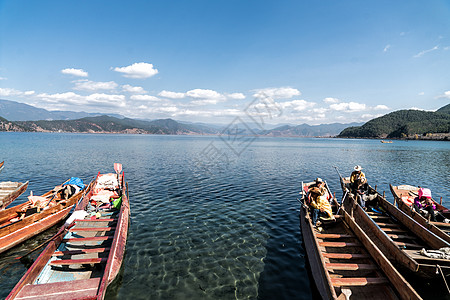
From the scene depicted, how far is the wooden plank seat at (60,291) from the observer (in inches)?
280

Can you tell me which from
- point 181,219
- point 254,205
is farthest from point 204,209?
point 254,205

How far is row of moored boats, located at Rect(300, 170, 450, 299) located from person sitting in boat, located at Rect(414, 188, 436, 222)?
59cm

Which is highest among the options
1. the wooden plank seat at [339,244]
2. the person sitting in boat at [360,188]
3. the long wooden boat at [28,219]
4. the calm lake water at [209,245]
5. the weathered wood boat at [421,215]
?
the person sitting in boat at [360,188]

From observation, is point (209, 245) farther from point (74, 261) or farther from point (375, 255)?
point (375, 255)

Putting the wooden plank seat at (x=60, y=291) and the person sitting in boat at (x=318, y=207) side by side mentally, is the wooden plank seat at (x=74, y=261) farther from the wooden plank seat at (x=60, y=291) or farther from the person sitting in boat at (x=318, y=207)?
the person sitting in boat at (x=318, y=207)

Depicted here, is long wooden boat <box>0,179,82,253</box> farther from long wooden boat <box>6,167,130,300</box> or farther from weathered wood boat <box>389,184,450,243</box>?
weathered wood boat <box>389,184,450,243</box>

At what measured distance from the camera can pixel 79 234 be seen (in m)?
12.0

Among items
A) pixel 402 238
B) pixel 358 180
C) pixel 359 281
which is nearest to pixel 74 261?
pixel 359 281

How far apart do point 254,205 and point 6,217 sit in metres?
17.7

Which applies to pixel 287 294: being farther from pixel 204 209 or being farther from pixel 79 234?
pixel 79 234

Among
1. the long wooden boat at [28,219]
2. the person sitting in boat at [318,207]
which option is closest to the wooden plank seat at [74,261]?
the long wooden boat at [28,219]

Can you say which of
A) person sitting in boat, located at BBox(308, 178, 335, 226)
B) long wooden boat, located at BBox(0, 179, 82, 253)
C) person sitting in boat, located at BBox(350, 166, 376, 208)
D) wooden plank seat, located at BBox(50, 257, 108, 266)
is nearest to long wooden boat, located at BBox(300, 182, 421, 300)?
person sitting in boat, located at BBox(308, 178, 335, 226)

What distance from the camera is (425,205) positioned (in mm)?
14711

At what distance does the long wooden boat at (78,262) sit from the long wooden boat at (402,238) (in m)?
11.5
